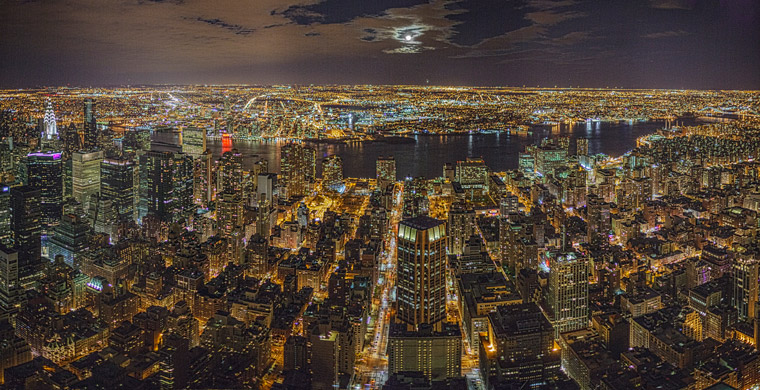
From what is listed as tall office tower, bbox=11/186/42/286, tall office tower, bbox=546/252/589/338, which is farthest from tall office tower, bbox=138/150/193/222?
tall office tower, bbox=546/252/589/338

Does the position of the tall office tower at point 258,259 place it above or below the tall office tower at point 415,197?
below

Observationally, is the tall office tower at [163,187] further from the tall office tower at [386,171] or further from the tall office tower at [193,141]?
the tall office tower at [386,171]

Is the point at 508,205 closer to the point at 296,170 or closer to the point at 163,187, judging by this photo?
the point at 296,170

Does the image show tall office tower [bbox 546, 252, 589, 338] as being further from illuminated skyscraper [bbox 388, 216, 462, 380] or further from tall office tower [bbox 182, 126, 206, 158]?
tall office tower [bbox 182, 126, 206, 158]

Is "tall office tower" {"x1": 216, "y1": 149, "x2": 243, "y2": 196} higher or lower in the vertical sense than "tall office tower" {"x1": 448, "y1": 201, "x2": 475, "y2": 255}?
higher

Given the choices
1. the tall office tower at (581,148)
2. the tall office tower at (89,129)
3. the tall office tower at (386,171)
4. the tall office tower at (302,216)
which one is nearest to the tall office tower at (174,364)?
the tall office tower at (302,216)

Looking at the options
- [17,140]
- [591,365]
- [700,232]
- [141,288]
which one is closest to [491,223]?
[700,232]
